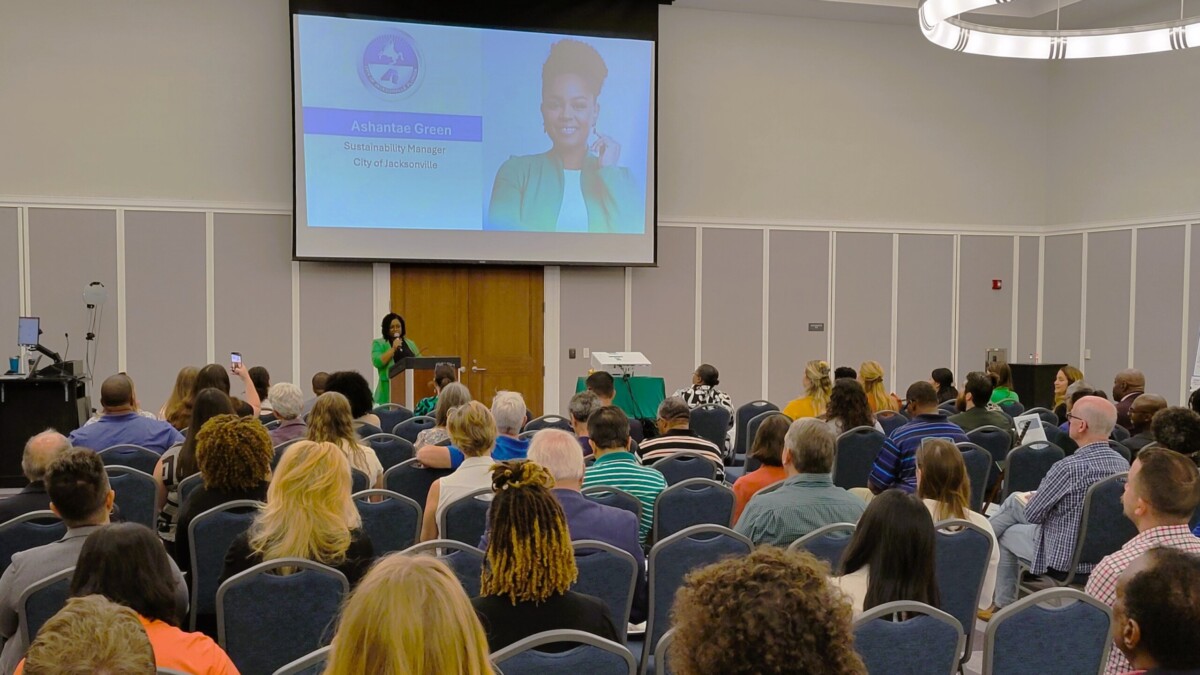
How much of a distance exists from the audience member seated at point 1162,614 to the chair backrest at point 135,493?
3.96 metres

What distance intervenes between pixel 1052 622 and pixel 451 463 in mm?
2937

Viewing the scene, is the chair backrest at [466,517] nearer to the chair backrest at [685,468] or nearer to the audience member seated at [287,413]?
the chair backrest at [685,468]

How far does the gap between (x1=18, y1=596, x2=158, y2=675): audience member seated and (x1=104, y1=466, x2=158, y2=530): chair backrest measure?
2988 millimetres

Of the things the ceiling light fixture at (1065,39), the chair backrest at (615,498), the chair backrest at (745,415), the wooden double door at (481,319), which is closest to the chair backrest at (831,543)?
the chair backrest at (615,498)

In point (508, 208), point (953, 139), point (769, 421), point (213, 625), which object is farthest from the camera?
point (953, 139)

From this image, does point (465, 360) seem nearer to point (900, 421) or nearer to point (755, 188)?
point (755, 188)

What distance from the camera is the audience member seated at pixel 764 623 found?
4.64ft

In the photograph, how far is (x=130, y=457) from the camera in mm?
5078

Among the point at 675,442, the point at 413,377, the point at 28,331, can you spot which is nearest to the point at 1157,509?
the point at 675,442

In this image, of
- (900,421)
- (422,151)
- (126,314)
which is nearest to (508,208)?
(422,151)

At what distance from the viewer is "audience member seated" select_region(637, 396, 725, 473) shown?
523 centimetres

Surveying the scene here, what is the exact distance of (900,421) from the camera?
292 inches

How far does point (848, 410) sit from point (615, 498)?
8.96ft

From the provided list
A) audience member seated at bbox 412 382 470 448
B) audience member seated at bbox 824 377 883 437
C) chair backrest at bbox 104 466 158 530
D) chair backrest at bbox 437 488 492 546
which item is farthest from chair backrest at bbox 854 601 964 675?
audience member seated at bbox 824 377 883 437
